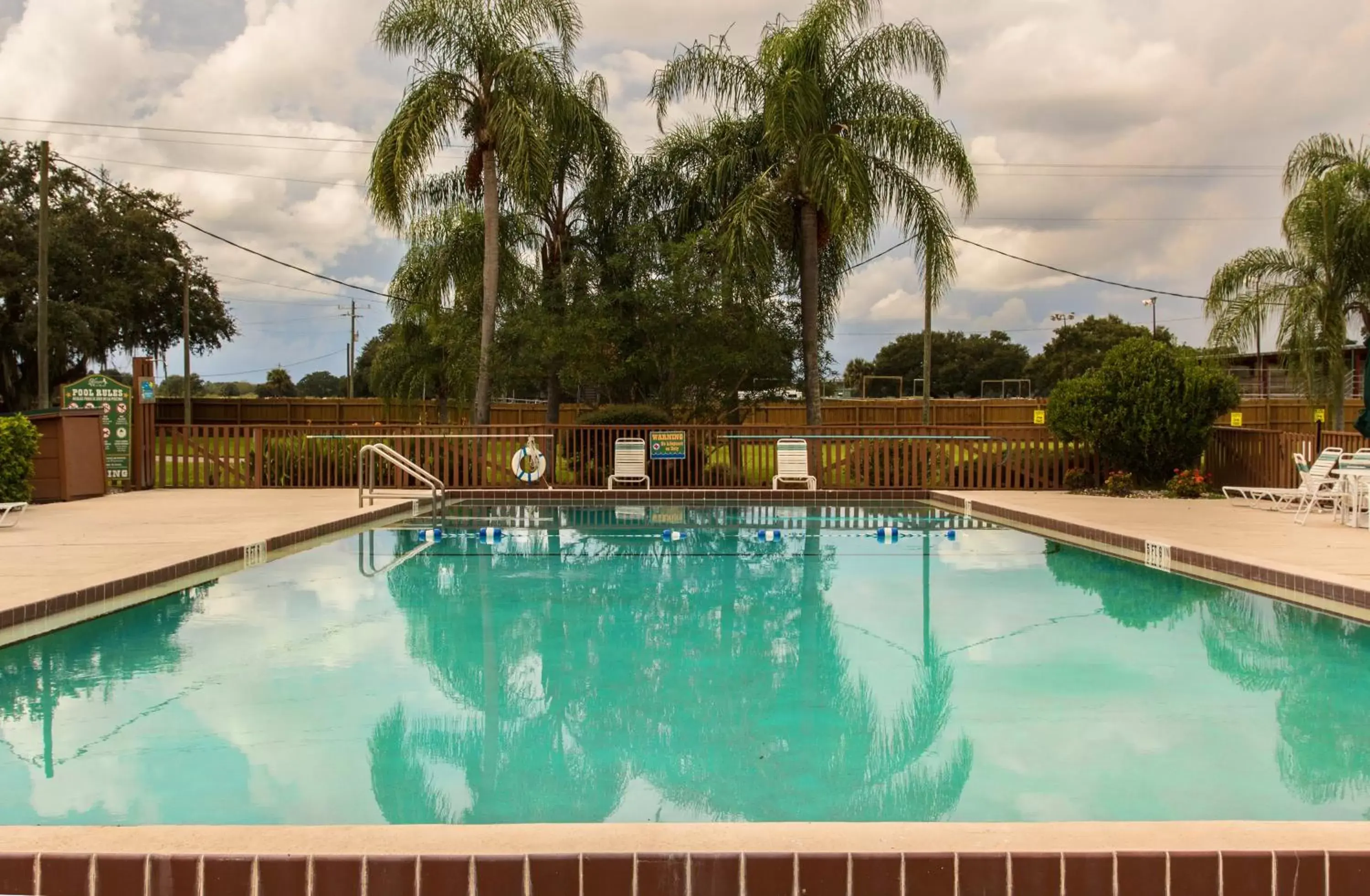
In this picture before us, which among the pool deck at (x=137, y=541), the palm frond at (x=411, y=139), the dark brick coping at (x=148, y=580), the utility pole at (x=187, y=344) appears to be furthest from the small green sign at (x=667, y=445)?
the utility pole at (x=187, y=344)

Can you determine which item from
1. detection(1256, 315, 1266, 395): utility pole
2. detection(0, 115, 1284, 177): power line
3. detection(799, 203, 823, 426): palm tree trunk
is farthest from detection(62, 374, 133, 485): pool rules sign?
detection(1256, 315, 1266, 395): utility pole

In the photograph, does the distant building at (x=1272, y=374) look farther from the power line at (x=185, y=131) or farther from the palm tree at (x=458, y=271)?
the power line at (x=185, y=131)

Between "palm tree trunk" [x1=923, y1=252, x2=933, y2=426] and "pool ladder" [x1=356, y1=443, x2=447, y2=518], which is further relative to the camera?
"palm tree trunk" [x1=923, y1=252, x2=933, y2=426]

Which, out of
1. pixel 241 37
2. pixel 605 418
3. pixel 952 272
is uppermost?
pixel 241 37

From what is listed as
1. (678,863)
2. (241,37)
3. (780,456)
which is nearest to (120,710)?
(678,863)

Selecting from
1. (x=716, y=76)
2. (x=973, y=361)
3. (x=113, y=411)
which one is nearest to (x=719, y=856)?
(x=113, y=411)

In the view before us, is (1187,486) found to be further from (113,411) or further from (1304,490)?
(113,411)

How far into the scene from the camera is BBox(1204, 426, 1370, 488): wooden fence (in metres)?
13.4

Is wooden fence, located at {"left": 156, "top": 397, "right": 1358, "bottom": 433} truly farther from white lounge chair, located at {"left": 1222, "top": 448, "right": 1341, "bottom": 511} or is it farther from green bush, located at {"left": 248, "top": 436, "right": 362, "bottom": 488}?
white lounge chair, located at {"left": 1222, "top": 448, "right": 1341, "bottom": 511}

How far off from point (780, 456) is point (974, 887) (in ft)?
44.3

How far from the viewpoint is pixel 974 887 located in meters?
2.68

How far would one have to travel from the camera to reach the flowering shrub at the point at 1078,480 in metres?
15.7

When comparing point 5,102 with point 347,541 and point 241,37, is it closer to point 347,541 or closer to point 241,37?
point 241,37

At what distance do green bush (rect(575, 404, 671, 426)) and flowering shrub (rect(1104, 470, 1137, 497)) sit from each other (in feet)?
21.5
